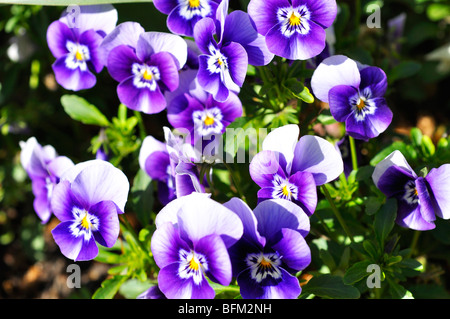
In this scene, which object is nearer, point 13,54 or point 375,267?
point 375,267

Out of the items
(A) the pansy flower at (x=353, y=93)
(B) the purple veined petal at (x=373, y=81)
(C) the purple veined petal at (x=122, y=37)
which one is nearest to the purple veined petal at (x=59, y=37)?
(C) the purple veined petal at (x=122, y=37)

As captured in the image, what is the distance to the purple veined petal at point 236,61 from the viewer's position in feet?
4.68

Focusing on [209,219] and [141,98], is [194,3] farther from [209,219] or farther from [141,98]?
[209,219]

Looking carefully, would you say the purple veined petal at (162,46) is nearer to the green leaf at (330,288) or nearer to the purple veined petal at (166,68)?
the purple veined petal at (166,68)

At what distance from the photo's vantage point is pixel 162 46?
5.31 ft

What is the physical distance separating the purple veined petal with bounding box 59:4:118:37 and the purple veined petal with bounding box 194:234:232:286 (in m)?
0.86

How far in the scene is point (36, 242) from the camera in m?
2.58

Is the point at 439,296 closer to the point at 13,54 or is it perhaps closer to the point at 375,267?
the point at 375,267

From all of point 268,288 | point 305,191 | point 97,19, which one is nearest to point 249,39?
point 305,191

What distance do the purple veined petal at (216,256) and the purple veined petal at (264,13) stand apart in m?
0.61

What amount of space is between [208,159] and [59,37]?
69cm
